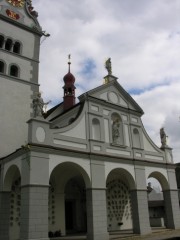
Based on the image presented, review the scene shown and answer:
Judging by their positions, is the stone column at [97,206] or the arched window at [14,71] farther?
the arched window at [14,71]

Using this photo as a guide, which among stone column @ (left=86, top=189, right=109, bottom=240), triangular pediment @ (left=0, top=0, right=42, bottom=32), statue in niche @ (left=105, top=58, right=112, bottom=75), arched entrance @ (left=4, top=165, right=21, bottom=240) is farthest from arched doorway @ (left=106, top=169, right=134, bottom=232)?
triangular pediment @ (left=0, top=0, right=42, bottom=32)

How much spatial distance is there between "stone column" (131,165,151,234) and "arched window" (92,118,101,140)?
12.3ft

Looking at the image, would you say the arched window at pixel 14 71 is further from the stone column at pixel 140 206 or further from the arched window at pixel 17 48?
the stone column at pixel 140 206

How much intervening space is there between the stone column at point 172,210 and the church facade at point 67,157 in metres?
0.07

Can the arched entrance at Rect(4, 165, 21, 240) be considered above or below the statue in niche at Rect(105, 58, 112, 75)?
below

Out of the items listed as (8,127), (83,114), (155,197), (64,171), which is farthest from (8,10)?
(155,197)

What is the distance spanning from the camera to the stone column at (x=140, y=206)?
1959 cm

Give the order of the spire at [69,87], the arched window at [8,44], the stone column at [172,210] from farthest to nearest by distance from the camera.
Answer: the spire at [69,87] → the arched window at [8,44] → the stone column at [172,210]

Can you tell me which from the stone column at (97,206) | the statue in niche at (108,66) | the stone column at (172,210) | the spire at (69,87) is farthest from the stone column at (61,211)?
the spire at (69,87)

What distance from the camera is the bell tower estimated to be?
20.6 metres

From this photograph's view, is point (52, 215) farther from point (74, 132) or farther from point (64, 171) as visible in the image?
point (74, 132)

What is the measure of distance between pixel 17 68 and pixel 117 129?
908 centimetres

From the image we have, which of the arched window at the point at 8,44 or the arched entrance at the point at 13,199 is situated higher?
the arched window at the point at 8,44

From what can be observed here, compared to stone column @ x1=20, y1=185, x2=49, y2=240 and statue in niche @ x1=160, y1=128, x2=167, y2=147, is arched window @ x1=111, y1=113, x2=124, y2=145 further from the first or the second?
stone column @ x1=20, y1=185, x2=49, y2=240
